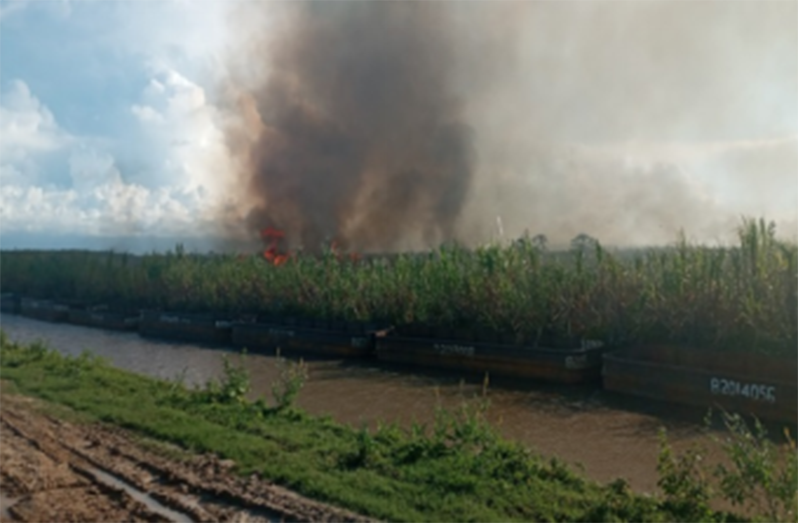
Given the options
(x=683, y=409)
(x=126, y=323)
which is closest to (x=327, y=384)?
(x=683, y=409)

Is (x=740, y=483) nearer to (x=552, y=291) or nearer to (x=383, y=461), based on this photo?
(x=383, y=461)

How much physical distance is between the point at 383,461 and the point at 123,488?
7.95 feet

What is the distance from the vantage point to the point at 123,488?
6.79m

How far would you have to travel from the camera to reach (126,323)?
89.6 feet

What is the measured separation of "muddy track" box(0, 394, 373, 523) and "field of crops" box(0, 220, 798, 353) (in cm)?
890

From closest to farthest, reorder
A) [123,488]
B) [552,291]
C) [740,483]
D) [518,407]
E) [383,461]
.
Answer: [740,483] → [123,488] → [383,461] → [518,407] → [552,291]

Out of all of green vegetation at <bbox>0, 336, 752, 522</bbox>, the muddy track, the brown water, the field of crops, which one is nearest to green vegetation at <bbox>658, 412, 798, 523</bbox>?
green vegetation at <bbox>0, 336, 752, 522</bbox>

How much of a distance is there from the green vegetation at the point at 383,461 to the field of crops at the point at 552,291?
5.93 metres

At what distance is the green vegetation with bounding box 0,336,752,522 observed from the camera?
570 centimetres

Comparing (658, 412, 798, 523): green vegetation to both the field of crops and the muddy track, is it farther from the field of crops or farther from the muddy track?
the field of crops

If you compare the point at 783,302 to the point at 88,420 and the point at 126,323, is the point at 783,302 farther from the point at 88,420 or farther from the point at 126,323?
the point at 126,323

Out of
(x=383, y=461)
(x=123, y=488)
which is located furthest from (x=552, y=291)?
(x=123, y=488)

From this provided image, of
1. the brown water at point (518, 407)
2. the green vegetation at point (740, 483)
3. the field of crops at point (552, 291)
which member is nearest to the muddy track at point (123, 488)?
the green vegetation at point (740, 483)

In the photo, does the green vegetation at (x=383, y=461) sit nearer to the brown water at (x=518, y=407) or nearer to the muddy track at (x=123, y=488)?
the muddy track at (x=123, y=488)
